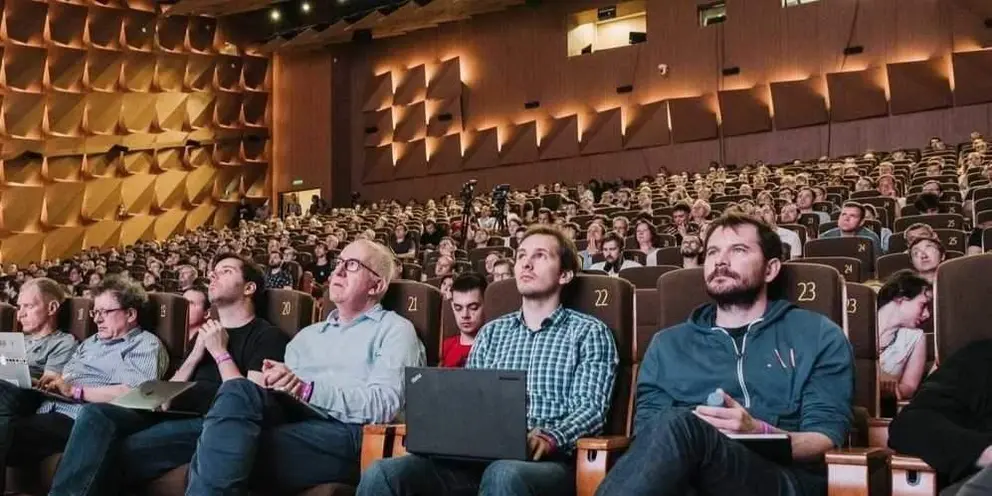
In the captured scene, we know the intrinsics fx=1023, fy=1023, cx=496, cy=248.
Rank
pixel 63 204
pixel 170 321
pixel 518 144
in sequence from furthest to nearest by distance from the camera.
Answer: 1. pixel 63 204
2. pixel 518 144
3. pixel 170 321

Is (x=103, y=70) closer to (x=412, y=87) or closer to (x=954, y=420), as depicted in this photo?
(x=412, y=87)

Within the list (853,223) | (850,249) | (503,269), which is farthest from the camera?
(853,223)

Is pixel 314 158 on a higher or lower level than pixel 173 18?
lower

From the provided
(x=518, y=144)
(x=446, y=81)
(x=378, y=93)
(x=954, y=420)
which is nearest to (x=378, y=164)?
(x=378, y=93)

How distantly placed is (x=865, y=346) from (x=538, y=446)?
0.88 metres

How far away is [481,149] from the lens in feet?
57.0

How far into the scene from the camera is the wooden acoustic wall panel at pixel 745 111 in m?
14.3

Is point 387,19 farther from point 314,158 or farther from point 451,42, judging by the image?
point 314,158

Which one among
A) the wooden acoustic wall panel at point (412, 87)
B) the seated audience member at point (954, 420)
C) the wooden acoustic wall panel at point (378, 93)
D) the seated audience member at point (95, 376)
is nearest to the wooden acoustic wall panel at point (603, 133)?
the wooden acoustic wall panel at point (412, 87)

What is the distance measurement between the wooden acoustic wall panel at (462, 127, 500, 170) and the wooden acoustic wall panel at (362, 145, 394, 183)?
1.88m

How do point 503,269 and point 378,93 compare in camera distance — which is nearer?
point 503,269

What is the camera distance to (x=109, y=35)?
57.5ft

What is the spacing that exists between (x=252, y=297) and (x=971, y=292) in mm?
2104

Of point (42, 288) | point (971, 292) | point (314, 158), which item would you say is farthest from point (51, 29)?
point (971, 292)
